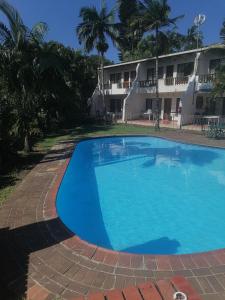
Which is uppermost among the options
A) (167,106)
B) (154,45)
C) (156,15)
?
(156,15)

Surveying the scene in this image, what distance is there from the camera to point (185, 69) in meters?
23.4

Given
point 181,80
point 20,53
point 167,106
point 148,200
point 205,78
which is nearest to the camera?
point 148,200

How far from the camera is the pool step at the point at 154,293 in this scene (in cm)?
272

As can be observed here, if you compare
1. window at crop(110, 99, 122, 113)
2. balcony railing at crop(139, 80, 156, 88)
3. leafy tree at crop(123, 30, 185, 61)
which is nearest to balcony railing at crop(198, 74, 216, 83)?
leafy tree at crop(123, 30, 185, 61)

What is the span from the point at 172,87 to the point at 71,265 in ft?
70.7

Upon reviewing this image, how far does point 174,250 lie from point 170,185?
158 inches

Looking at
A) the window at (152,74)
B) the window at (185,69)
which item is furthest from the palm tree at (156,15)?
the window at (152,74)

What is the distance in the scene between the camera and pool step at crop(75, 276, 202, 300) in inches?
107

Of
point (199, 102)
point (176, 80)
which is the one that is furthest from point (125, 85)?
point (199, 102)

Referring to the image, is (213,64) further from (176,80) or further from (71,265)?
(71,265)

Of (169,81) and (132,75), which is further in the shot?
(132,75)

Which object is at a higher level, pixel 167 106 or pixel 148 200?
pixel 167 106

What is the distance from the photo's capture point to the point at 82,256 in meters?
4.03

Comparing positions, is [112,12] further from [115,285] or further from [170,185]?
[115,285]
